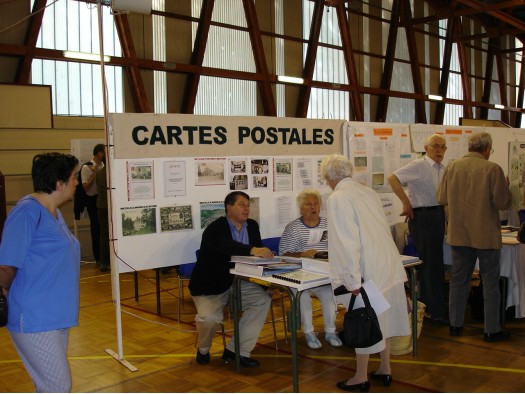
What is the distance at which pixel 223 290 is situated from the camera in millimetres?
3713

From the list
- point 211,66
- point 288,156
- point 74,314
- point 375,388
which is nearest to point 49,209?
point 74,314

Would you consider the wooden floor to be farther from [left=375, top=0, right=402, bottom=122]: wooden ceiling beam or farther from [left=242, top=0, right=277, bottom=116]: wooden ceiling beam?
[left=375, top=0, right=402, bottom=122]: wooden ceiling beam

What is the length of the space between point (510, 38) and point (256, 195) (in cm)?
1614

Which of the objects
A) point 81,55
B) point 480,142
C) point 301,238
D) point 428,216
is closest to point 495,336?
point 428,216

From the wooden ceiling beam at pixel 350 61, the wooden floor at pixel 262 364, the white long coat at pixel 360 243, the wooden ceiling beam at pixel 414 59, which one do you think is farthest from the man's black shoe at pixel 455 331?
the wooden ceiling beam at pixel 414 59

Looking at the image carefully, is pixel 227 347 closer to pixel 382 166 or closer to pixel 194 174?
pixel 194 174

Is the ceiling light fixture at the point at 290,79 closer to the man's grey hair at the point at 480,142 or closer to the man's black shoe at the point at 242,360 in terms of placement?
the man's grey hair at the point at 480,142

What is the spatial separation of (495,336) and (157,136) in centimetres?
279

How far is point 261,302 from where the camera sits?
143 inches

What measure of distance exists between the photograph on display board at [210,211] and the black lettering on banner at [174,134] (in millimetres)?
493

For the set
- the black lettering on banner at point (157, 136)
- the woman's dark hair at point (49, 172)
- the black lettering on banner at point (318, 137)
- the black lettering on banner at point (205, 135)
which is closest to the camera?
the woman's dark hair at point (49, 172)

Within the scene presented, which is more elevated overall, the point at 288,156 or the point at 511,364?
the point at 288,156

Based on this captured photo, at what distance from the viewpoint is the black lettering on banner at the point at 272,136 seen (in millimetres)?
4535

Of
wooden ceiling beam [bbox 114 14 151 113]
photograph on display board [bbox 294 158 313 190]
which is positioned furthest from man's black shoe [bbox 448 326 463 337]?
wooden ceiling beam [bbox 114 14 151 113]
